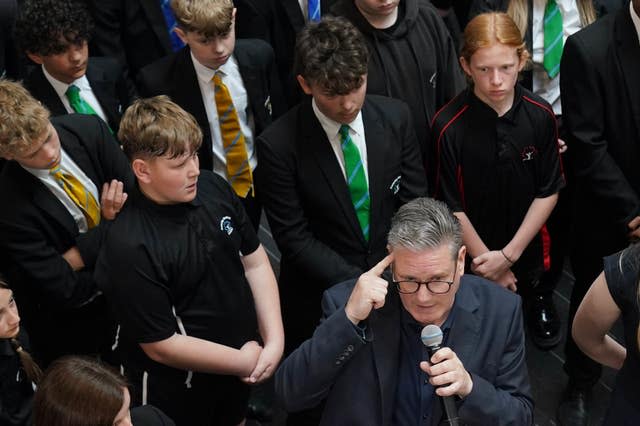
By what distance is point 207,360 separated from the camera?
2938 millimetres

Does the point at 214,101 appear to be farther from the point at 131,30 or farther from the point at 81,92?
the point at 131,30

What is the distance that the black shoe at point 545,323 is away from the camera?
420 cm

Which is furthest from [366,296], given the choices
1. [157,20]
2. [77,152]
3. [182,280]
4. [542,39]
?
[157,20]

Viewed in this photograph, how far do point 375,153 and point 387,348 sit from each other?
0.90 meters

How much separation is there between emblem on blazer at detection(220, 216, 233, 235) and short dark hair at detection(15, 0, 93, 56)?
3.41 ft

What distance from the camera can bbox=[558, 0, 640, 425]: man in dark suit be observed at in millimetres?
3297

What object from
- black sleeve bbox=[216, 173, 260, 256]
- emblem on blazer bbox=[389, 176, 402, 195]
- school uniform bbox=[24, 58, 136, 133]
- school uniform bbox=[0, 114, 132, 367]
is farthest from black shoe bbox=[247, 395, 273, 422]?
school uniform bbox=[24, 58, 136, 133]

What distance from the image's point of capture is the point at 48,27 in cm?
336

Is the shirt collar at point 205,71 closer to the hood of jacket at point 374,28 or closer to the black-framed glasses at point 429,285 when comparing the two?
the hood of jacket at point 374,28

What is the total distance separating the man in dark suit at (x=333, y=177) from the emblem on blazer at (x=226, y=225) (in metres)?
0.33

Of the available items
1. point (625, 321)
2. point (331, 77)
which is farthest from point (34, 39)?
point (625, 321)

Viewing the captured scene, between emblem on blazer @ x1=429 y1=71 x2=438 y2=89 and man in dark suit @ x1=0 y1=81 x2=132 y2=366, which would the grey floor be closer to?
man in dark suit @ x1=0 y1=81 x2=132 y2=366

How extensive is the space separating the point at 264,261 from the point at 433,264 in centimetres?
88

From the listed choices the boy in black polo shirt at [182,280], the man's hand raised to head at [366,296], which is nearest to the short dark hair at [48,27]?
the boy in black polo shirt at [182,280]
